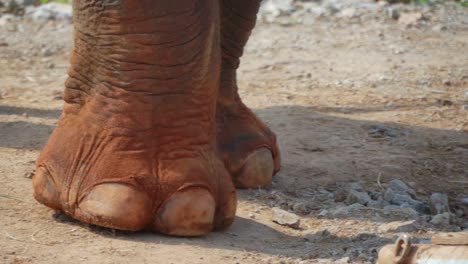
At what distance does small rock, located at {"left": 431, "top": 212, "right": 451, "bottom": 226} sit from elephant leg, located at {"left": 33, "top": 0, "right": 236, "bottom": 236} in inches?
23.9

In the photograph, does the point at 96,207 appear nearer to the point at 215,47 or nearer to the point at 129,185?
the point at 129,185

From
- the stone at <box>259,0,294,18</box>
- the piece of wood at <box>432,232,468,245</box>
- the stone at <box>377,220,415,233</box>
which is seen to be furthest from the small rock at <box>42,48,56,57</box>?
the piece of wood at <box>432,232,468,245</box>

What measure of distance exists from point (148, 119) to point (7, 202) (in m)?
0.52

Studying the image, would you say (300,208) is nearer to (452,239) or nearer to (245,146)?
(245,146)

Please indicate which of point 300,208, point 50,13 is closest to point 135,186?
point 300,208

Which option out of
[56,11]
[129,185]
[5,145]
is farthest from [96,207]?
[56,11]

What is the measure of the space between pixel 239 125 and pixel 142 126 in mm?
682

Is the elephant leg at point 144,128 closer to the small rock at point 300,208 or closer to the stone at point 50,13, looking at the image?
the small rock at point 300,208

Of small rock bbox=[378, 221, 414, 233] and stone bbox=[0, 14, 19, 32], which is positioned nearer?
small rock bbox=[378, 221, 414, 233]

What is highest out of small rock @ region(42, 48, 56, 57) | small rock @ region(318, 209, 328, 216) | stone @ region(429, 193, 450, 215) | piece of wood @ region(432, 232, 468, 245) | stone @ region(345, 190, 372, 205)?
piece of wood @ region(432, 232, 468, 245)

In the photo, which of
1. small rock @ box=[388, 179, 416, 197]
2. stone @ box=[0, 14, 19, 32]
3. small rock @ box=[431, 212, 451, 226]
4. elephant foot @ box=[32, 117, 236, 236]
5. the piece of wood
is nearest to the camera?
the piece of wood

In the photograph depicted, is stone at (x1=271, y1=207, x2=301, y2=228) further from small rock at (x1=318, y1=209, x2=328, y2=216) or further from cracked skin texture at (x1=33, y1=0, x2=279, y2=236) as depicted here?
cracked skin texture at (x1=33, y1=0, x2=279, y2=236)

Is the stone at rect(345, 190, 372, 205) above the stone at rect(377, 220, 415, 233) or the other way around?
the other way around

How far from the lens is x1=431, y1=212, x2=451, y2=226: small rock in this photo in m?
3.23
